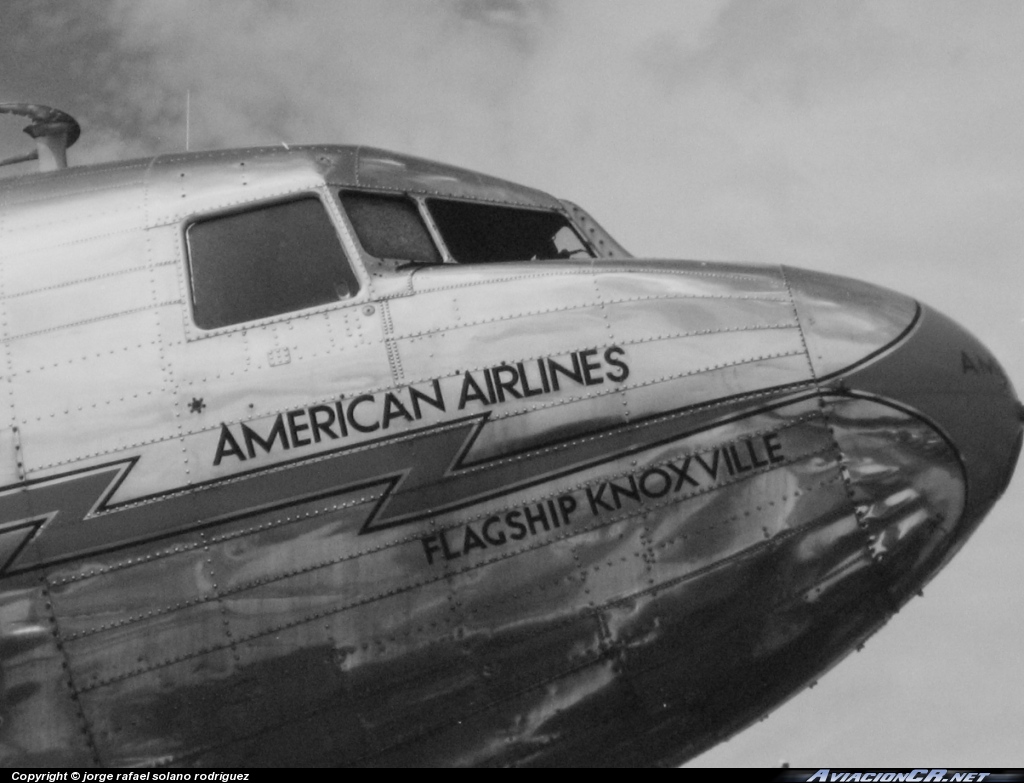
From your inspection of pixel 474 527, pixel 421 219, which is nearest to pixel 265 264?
pixel 421 219

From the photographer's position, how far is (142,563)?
8.62 metres

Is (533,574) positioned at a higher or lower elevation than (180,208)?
lower

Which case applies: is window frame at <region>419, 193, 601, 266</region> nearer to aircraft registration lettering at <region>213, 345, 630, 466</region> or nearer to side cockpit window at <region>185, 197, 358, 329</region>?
side cockpit window at <region>185, 197, 358, 329</region>

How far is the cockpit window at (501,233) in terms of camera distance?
980 centimetres

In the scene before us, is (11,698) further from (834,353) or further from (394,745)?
(834,353)

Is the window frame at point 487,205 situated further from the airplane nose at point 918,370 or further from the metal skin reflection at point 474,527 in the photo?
the airplane nose at point 918,370

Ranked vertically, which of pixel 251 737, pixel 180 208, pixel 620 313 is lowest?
pixel 251 737

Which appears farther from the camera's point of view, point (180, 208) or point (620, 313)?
point (180, 208)

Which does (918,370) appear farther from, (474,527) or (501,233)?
(501,233)

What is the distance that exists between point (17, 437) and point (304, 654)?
221 centimetres

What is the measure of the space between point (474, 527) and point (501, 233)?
250 cm

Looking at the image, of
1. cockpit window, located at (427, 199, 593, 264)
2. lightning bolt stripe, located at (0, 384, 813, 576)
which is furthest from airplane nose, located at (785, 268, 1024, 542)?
cockpit window, located at (427, 199, 593, 264)

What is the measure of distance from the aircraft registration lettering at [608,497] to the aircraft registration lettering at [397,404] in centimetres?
62
